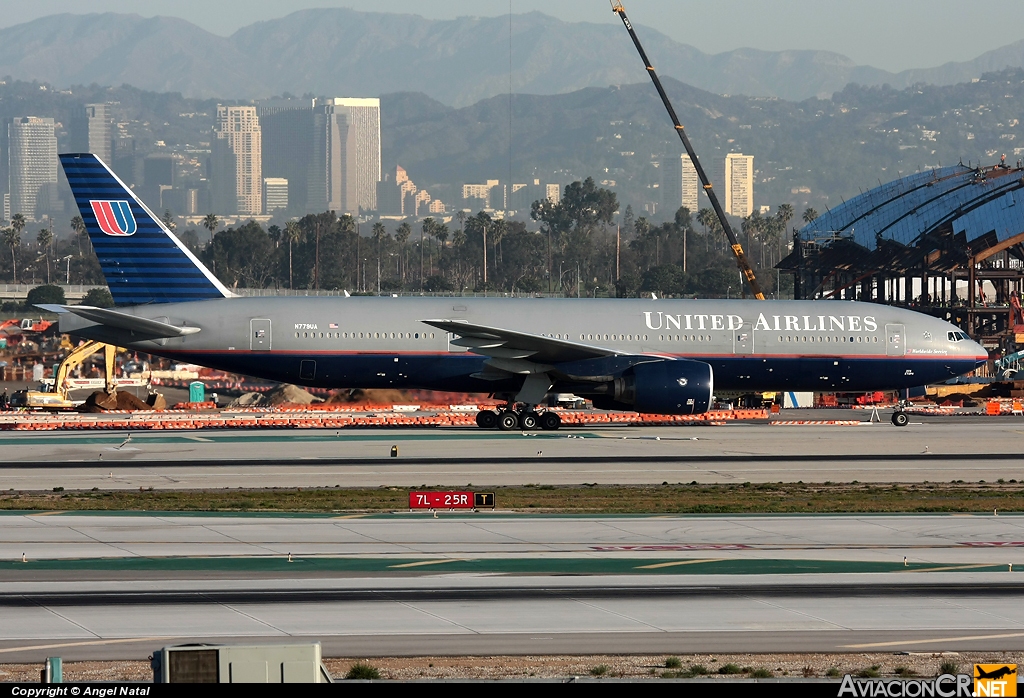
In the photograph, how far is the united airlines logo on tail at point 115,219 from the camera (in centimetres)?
4100

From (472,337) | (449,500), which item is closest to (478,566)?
(449,500)

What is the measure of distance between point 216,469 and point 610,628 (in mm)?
18553

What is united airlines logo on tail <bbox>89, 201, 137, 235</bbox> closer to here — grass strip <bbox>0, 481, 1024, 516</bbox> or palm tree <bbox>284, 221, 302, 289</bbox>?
grass strip <bbox>0, 481, 1024, 516</bbox>

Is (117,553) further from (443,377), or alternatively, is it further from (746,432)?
(746,432)

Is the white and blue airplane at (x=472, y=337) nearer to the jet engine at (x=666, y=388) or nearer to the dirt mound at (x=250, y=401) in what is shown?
the jet engine at (x=666, y=388)

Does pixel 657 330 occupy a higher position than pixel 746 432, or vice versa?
pixel 657 330

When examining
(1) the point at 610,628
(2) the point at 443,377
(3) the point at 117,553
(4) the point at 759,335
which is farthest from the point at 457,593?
(4) the point at 759,335

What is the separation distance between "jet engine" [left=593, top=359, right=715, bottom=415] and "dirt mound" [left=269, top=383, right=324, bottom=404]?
23.3 m

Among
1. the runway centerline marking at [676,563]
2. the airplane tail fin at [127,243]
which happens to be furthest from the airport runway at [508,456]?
the runway centerline marking at [676,563]

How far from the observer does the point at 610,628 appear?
15383 mm

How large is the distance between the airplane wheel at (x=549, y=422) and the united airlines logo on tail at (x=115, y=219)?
1475cm

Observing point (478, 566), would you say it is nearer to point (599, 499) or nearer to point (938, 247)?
point (599, 499)

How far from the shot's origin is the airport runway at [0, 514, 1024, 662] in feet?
48.8

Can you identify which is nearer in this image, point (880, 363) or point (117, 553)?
point (117, 553)
